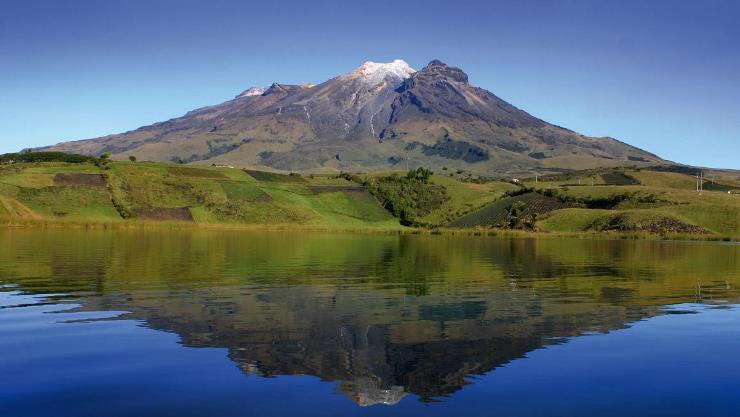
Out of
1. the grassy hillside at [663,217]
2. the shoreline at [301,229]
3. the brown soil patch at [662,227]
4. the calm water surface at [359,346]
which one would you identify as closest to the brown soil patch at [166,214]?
the shoreline at [301,229]

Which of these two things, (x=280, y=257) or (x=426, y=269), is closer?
(x=426, y=269)

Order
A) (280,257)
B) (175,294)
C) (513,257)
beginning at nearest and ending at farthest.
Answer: (175,294), (280,257), (513,257)

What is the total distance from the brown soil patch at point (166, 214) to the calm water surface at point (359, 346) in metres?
140

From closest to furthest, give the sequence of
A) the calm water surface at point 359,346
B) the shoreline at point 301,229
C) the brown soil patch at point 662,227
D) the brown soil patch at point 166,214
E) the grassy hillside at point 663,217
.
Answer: the calm water surface at point 359,346 < the shoreline at point 301,229 < the brown soil patch at point 662,227 < the grassy hillside at point 663,217 < the brown soil patch at point 166,214

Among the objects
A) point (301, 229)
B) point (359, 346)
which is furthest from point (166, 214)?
point (359, 346)

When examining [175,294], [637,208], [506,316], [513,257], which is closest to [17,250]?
[175,294]

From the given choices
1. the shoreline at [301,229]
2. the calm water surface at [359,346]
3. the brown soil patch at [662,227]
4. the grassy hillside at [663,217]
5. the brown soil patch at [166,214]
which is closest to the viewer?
the calm water surface at [359,346]

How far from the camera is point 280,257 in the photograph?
77.2 m

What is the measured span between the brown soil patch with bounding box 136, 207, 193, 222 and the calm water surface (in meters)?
140

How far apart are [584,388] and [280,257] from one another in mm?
58524

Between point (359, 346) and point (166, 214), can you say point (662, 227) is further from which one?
point (359, 346)

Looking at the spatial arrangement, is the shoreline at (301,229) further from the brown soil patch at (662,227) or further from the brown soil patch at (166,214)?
the brown soil patch at (166,214)

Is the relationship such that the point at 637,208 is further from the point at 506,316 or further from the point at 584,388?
the point at 584,388

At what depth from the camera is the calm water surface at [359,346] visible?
19.5 metres
